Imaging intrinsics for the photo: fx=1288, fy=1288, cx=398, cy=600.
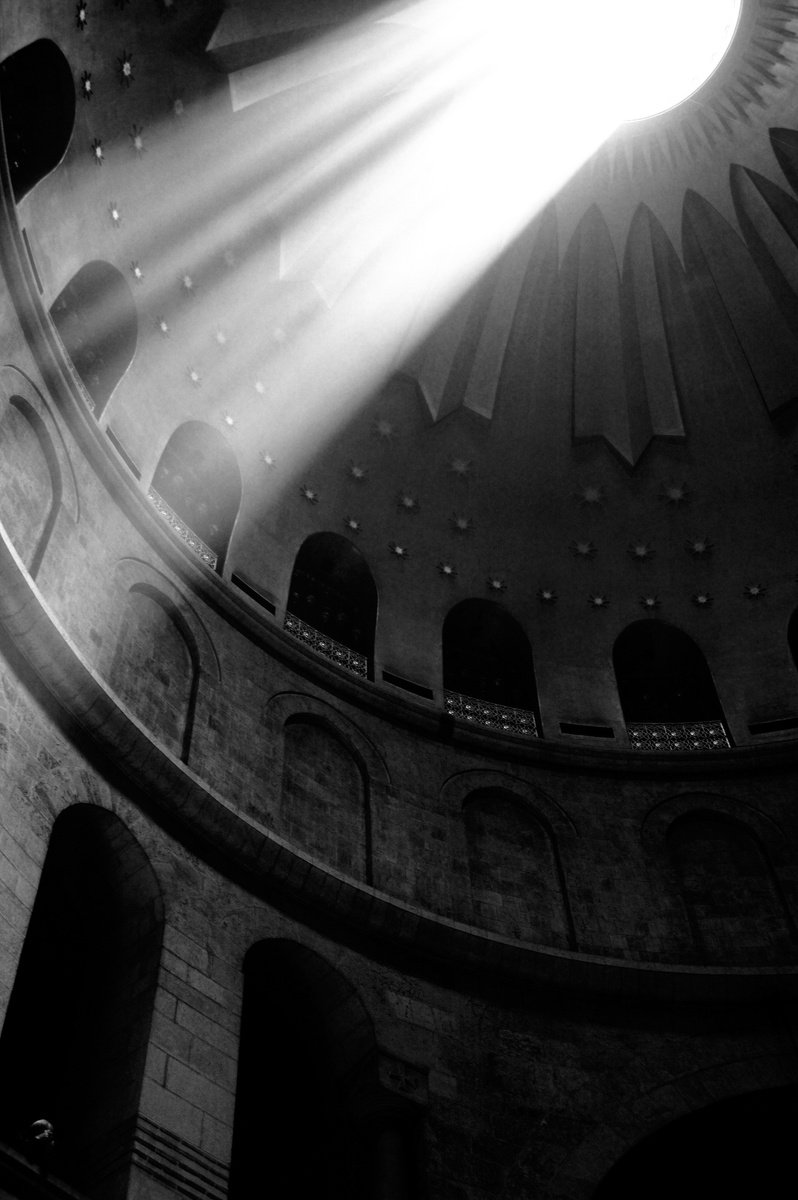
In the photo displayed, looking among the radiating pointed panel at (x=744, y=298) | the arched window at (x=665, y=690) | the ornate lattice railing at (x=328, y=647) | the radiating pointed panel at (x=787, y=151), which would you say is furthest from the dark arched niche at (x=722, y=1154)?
the radiating pointed panel at (x=787, y=151)

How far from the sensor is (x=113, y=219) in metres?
15.9

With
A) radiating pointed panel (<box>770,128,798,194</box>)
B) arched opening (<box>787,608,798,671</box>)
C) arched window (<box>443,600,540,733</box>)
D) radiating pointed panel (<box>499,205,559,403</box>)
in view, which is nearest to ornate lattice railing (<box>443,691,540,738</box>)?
arched window (<box>443,600,540,733</box>)

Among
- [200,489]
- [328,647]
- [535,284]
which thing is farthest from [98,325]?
[535,284]

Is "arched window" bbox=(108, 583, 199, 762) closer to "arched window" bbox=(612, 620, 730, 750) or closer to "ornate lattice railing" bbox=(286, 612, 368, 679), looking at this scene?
"ornate lattice railing" bbox=(286, 612, 368, 679)

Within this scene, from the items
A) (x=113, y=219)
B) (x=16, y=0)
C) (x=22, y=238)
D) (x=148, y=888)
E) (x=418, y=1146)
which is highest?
(x=113, y=219)

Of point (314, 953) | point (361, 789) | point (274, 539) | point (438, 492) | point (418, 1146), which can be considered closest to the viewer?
point (418, 1146)

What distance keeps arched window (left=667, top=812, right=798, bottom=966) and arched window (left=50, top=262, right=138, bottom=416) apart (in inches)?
354

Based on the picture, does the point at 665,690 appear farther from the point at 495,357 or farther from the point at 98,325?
the point at 98,325

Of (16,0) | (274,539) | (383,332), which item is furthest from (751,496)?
(16,0)

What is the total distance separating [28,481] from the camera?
13.0 meters

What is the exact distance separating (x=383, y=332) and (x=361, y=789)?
8.73 meters

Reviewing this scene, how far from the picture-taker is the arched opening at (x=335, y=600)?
1719 centimetres

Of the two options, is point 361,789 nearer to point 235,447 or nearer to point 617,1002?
point 617,1002

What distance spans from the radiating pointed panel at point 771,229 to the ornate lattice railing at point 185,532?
1091 cm
